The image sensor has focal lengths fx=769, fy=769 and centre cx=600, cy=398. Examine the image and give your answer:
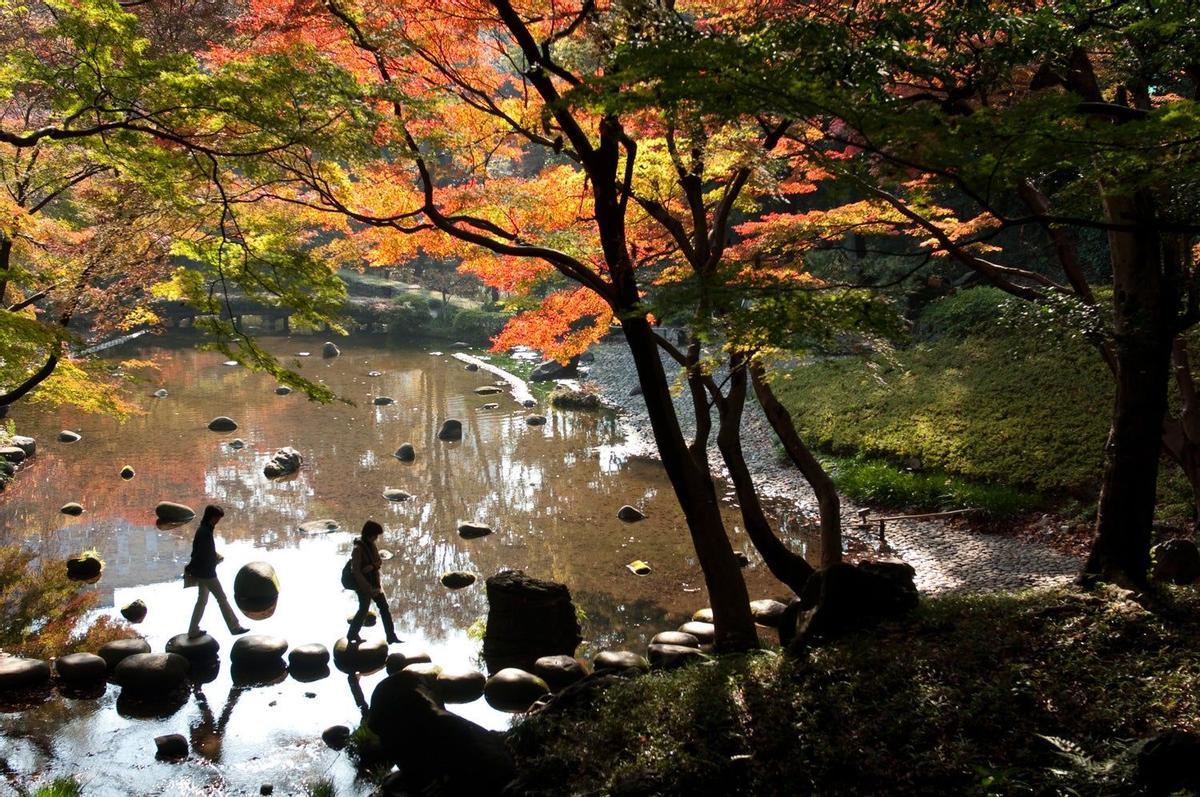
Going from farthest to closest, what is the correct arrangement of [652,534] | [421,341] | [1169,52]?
1. [421,341]
2. [652,534]
3. [1169,52]

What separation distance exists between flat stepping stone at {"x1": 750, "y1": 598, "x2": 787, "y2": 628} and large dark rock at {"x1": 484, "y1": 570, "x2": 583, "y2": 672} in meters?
2.13

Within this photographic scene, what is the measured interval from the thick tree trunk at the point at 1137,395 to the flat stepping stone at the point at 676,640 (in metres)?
3.56

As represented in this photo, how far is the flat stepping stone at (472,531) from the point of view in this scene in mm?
12088

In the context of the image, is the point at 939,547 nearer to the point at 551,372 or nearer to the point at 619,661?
the point at 619,661

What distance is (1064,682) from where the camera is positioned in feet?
13.8

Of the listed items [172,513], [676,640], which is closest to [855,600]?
[676,640]

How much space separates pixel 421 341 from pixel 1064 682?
32.0 meters

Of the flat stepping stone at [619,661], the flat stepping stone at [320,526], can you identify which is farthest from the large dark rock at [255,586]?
the flat stepping stone at [619,661]

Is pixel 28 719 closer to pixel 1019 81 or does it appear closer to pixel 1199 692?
pixel 1199 692

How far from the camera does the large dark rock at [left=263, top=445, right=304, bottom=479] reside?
48.9ft

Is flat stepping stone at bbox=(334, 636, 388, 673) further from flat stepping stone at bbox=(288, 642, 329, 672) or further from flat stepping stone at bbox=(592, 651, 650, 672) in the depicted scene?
flat stepping stone at bbox=(592, 651, 650, 672)

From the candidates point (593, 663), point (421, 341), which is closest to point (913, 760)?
point (593, 663)

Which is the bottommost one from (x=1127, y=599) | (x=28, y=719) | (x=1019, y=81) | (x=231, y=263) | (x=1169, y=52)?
(x=28, y=719)

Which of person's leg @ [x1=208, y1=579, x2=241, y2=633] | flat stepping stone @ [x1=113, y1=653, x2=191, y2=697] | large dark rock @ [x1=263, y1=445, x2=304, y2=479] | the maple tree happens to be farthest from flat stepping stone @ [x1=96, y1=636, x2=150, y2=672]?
large dark rock @ [x1=263, y1=445, x2=304, y2=479]
